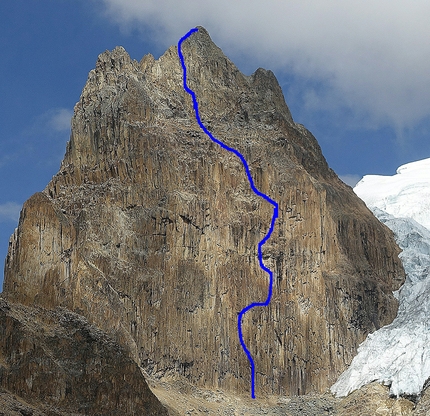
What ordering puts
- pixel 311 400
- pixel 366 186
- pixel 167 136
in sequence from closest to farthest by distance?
pixel 311 400
pixel 167 136
pixel 366 186

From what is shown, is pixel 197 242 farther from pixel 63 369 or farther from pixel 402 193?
pixel 402 193

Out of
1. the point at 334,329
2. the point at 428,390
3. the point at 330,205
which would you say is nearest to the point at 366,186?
the point at 330,205

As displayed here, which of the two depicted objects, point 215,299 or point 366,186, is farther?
point 366,186

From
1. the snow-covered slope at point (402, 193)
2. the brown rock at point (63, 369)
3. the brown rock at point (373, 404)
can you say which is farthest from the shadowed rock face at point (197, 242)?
the snow-covered slope at point (402, 193)

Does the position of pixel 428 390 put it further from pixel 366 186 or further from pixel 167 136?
pixel 366 186

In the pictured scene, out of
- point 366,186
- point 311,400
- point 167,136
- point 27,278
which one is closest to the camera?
point 27,278

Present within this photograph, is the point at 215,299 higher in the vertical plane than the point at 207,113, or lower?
lower
